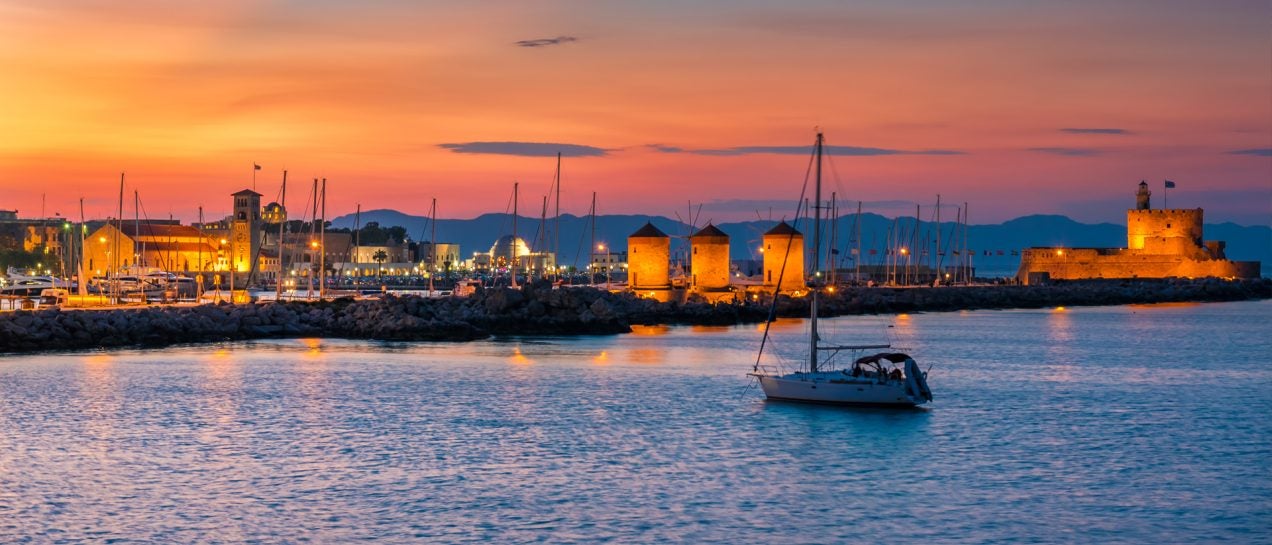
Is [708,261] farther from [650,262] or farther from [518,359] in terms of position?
[518,359]

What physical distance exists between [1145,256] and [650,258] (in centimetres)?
5403

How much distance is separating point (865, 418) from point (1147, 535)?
10.2 m

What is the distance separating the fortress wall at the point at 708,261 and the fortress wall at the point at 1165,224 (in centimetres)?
4829

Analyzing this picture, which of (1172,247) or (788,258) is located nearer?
(788,258)

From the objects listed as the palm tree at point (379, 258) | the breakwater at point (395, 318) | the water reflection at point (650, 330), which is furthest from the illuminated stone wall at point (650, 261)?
the palm tree at point (379, 258)

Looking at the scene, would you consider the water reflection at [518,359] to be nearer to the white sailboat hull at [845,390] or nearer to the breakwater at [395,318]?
the breakwater at [395,318]

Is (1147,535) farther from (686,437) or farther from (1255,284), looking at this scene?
(1255,284)

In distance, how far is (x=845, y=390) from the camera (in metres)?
28.0

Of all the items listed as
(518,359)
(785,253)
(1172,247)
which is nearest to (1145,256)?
(1172,247)

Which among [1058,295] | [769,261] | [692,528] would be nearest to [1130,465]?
[692,528]

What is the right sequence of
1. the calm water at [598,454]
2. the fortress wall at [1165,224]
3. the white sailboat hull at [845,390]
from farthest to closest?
the fortress wall at [1165,224], the white sailboat hull at [845,390], the calm water at [598,454]

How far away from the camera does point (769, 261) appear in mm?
77438

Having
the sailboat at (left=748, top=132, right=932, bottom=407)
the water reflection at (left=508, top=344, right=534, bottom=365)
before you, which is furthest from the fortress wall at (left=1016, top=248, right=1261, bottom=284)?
the sailboat at (left=748, top=132, right=932, bottom=407)

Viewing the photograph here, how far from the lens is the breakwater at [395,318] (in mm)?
42928
